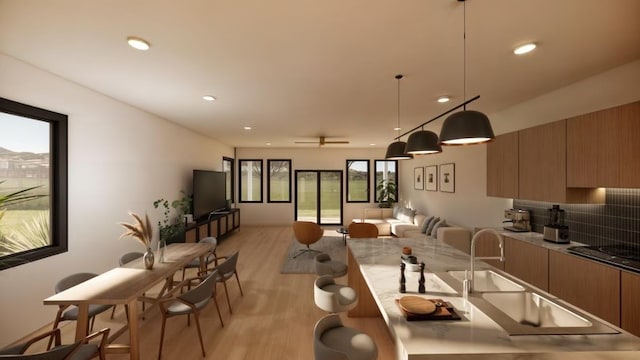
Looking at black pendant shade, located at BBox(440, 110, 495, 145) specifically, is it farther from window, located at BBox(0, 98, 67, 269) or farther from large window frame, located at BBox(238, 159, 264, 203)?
large window frame, located at BBox(238, 159, 264, 203)

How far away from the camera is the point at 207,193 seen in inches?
256

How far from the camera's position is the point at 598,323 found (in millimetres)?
1329

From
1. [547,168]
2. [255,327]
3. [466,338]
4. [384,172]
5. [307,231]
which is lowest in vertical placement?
[255,327]

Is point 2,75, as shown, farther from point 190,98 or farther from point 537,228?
point 537,228

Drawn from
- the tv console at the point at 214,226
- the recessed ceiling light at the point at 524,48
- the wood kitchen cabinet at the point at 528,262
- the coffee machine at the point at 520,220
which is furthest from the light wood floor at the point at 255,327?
the recessed ceiling light at the point at 524,48

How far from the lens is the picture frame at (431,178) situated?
661 cm

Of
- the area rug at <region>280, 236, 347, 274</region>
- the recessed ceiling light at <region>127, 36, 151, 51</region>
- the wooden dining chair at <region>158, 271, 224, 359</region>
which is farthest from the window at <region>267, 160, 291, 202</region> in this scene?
the recessed ceiling light at <region>127, 36, 151, 51</region>

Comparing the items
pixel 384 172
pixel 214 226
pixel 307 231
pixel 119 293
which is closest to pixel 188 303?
pixel 119 293

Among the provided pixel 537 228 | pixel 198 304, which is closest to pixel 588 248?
pixel 537 228

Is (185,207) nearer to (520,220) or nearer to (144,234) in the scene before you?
(144,234)

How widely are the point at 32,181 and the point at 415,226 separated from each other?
678 cm

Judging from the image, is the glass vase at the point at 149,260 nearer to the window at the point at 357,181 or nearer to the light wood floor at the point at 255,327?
the light wood floor at the point at 255,327

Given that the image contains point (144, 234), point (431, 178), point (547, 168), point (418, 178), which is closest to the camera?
point (144, 234)

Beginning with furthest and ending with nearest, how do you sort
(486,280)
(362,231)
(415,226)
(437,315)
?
1. (415,226)
2. (362,231)
3. (486,280)
4. (437,315)
